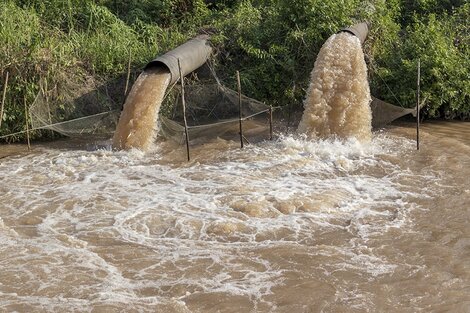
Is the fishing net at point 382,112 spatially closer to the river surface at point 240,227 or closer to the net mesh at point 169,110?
the net mesh at point 169,110

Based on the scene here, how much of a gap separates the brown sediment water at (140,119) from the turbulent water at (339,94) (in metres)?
2.52

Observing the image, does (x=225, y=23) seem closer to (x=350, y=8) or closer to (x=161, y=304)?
(x=350, y=8)

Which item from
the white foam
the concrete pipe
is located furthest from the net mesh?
the concrete pipe

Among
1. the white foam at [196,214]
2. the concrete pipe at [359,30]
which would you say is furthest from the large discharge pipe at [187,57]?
the concrete pipe at [359,30]

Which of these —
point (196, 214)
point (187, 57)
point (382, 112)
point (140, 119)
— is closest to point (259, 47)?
point (187, 57)

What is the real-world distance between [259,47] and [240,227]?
6226 millimetres

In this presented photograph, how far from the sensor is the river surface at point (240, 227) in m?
6.27

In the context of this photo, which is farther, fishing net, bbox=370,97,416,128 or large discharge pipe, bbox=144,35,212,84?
large discharge pipe, bbox=144,35,212,84

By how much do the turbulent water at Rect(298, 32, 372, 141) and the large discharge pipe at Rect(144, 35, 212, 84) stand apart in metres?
2.14

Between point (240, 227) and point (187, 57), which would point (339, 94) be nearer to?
point (187, 57)

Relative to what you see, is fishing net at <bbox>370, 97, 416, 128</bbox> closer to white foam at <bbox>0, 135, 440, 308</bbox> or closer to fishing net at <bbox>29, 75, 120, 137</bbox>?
white foam at <bbox>0, 135, 440, 308</bbox>

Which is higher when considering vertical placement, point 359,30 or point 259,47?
point 359,30

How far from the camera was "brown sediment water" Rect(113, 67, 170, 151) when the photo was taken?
10938 mm

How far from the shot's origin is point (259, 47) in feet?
43.4
